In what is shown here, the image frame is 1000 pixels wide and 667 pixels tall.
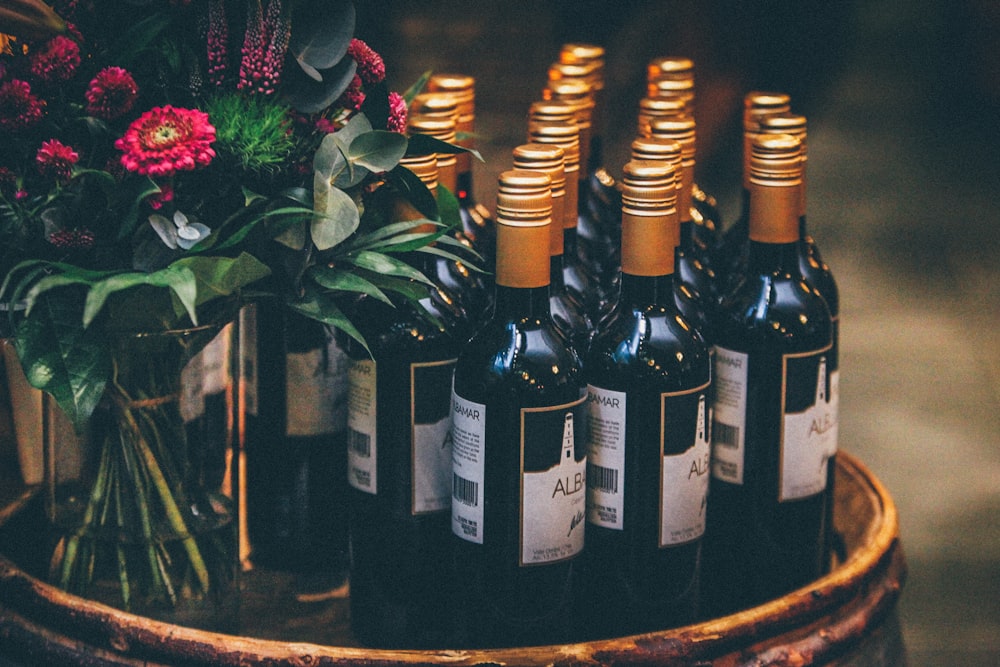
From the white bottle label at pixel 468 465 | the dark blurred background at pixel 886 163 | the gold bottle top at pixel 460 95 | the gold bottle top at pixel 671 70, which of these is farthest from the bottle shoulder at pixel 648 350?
the dark blurred background at pixel 886 163

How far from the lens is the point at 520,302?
0.88m

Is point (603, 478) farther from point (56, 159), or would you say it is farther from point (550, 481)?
point (56, 159)

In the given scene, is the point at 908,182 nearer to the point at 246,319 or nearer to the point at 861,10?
the point at 861,10

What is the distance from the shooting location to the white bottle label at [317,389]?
108 centimetres

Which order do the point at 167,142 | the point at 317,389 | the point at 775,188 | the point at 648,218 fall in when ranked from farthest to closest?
the point at 317,389 → the point at 775,188 → the point at 648,218 → the point at 167,142

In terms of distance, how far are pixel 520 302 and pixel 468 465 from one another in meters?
0.13

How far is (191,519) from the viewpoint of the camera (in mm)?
957

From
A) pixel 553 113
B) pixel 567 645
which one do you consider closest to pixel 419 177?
pixel 553 113

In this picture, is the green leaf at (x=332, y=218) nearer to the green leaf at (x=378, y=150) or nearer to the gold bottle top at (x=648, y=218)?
the green leaf at (x=378, y=150)

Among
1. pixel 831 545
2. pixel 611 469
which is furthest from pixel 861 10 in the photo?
pixel 611 469

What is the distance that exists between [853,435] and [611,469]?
73.1 inches

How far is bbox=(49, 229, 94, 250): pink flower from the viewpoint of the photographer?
81cm

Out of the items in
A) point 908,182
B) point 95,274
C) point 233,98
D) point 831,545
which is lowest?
point 908,182

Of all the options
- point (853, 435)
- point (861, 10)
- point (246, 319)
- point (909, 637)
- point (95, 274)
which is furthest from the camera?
point (861, 10)
